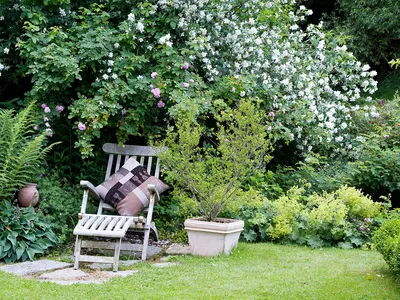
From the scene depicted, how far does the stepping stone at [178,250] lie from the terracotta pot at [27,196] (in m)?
1.43

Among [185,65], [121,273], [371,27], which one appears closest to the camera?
[121,273]

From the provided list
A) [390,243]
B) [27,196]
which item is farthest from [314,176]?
[27,196]

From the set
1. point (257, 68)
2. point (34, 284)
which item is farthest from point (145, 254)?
point (257, 68)

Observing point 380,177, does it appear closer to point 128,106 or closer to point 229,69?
point 229,69

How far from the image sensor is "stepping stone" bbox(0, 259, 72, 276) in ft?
13.2

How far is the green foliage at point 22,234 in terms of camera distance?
434cm

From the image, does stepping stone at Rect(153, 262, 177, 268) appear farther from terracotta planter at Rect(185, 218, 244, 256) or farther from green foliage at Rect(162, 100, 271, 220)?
green foliage at Rect(162, 100, 271, 220)

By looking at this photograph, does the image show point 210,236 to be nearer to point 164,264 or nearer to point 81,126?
point 164,264

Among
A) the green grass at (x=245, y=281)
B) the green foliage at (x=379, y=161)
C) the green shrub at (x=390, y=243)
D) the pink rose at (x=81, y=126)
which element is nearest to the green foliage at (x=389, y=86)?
the green foliage at (x=379, y=161)

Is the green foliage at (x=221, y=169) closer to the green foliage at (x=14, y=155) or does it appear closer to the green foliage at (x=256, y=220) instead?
the green foliage at (x=256, y=220)

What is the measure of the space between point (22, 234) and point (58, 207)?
2.08 ft

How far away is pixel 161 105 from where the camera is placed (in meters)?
5.54

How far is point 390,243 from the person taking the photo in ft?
12.0

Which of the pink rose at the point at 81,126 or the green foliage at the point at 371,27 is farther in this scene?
the green foliage at the point at 371,27
